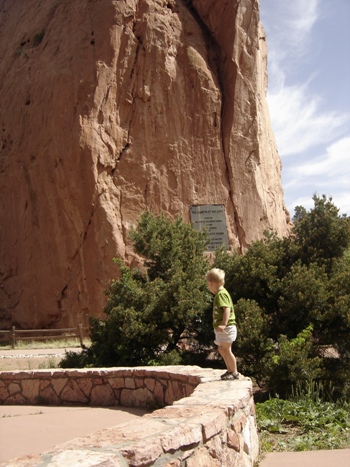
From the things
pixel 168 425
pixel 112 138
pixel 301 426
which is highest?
pixel 112 138

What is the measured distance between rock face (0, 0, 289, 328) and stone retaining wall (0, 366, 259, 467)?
470 inches

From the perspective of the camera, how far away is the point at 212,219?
860 inches

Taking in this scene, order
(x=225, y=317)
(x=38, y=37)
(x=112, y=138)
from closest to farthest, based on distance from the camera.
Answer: (x=225, y=317) → (x=112, y=138) → (x=38, y=37)

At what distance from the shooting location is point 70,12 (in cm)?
2356

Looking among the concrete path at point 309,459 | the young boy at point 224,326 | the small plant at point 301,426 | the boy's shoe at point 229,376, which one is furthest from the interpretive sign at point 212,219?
the concrete path at point 309,459

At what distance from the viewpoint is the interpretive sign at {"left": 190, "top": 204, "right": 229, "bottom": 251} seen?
21.6 metres

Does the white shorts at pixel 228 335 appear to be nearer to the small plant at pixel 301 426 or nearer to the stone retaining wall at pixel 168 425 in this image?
the stone retaining wall at pixel 168 425

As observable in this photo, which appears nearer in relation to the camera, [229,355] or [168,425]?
[168,425]

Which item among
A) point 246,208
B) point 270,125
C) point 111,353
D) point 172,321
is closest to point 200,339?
point 172,321

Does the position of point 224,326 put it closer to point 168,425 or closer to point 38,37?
point 168,425

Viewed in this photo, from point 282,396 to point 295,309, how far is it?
1.86 meters

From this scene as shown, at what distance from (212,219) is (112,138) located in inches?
210

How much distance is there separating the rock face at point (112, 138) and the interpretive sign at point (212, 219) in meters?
0.31

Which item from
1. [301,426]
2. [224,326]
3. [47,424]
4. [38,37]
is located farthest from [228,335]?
[38,37]
